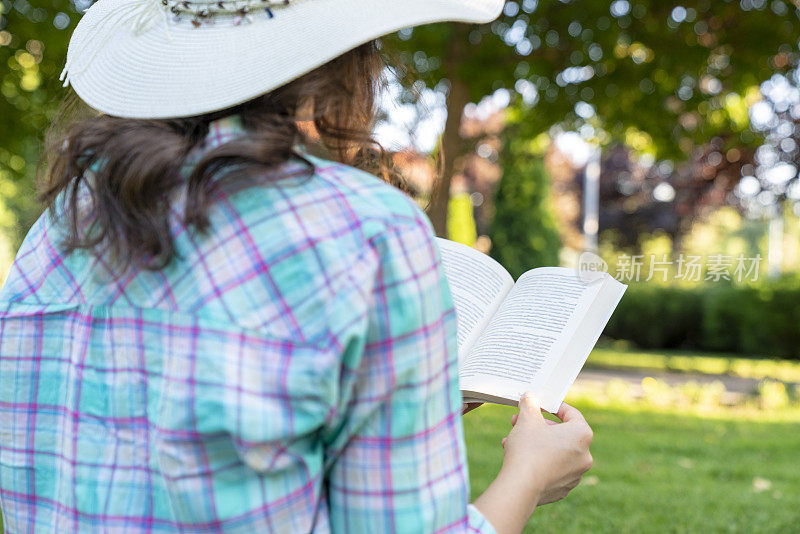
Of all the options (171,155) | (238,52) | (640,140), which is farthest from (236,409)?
(640,140)

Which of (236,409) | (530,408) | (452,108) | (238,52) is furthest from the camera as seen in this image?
(452,108)

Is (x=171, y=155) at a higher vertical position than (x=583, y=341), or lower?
higher

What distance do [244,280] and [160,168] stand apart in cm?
15

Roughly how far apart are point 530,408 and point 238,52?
624 millimetres

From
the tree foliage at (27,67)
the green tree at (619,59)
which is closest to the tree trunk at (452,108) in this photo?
the green tree at (619,59)

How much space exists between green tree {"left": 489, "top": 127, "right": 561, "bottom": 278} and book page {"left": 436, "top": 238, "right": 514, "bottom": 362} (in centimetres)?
1343

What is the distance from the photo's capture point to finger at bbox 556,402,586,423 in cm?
113

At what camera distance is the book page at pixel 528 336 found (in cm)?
124

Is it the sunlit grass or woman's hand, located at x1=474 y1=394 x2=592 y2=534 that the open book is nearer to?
woman's hand, located at x1=474 y1=394 x2=592 y2=534

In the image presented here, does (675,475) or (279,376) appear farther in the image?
(675,475)

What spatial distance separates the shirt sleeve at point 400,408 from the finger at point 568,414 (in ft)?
1.14

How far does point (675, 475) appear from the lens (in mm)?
4047

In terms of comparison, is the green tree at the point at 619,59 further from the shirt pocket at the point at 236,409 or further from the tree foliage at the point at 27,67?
the shirt pocket at the point at 236,409

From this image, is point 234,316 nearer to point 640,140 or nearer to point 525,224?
point 640,140
